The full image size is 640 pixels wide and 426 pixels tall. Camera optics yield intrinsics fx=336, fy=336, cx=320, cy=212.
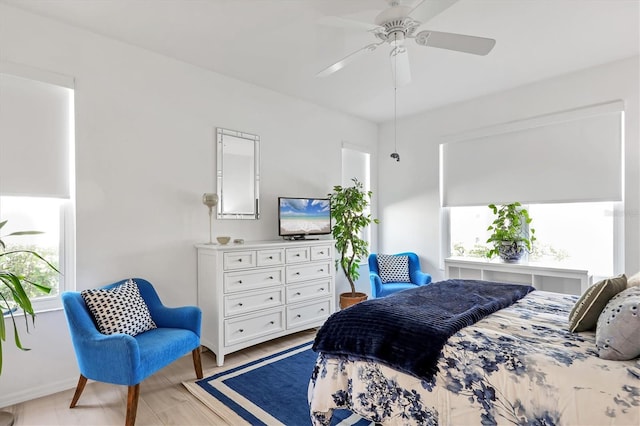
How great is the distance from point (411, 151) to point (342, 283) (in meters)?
2.22

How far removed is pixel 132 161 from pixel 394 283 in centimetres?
324

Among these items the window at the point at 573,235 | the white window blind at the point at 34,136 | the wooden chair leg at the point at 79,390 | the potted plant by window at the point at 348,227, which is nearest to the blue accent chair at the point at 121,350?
the wooden chair leg at the point at 79,390

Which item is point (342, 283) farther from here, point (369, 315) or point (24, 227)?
point (24, 227)

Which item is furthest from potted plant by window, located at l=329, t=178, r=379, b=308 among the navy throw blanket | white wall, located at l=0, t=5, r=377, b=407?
the navy throw blanket

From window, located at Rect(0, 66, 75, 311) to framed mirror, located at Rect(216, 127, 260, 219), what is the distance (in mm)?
1292

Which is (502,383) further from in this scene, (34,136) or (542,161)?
(34,136)

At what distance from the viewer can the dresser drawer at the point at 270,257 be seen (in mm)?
3320

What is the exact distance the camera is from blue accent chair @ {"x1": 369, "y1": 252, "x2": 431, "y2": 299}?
4.05 metres

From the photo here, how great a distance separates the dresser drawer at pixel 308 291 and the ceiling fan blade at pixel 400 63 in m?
2.27

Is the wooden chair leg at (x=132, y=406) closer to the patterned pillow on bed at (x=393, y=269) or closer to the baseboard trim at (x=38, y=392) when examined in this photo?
the baseboard trim at (x=38, y=392)

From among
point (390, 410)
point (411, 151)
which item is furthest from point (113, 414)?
point (411, 151)

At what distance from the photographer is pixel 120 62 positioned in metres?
2.93

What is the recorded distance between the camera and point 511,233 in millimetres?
3846

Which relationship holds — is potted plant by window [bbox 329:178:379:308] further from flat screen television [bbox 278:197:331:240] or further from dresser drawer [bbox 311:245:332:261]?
dresser drawer [bbox 311:245:332:261]
